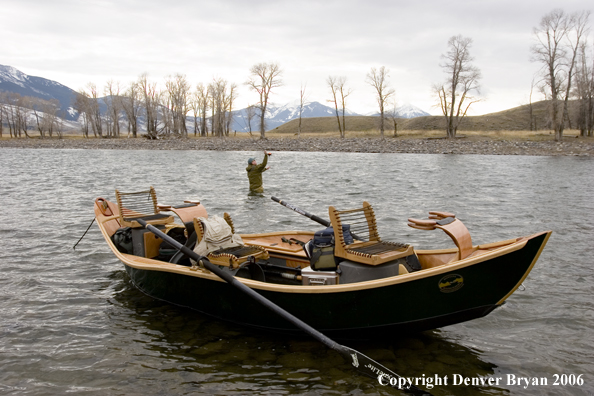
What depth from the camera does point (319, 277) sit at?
636cm

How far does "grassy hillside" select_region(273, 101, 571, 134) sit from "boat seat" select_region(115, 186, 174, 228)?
68.7 metres

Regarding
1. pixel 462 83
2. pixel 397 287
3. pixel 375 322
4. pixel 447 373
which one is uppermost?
pixel 462 83

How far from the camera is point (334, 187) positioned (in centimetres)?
2347

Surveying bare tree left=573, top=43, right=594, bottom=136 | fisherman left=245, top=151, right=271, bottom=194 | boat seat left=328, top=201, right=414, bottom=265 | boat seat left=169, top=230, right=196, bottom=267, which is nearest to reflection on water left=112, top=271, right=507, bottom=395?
boat seat left=169, top=230, right=196, bottom=267

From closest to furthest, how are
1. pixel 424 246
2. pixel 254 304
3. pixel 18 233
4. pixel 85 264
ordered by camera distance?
1. pixel 254 304
2. pixel 85 264
3. pixel 424 246
4. pixel 18 233

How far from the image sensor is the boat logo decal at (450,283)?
18.0 ft

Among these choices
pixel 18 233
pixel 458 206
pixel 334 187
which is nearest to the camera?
pixel 18 233

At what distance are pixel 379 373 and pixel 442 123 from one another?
8842 cm

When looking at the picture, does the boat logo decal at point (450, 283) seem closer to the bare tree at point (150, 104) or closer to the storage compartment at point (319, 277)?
the storage compartment at point (319, 277)

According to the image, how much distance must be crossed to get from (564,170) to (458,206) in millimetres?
17045

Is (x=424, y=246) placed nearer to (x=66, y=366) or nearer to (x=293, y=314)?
(x=293, y=314)

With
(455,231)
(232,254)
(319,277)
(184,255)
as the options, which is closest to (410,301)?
(455,231)

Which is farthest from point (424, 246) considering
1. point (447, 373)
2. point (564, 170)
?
point (564, 170)

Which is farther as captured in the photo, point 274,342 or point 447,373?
point 274,342
